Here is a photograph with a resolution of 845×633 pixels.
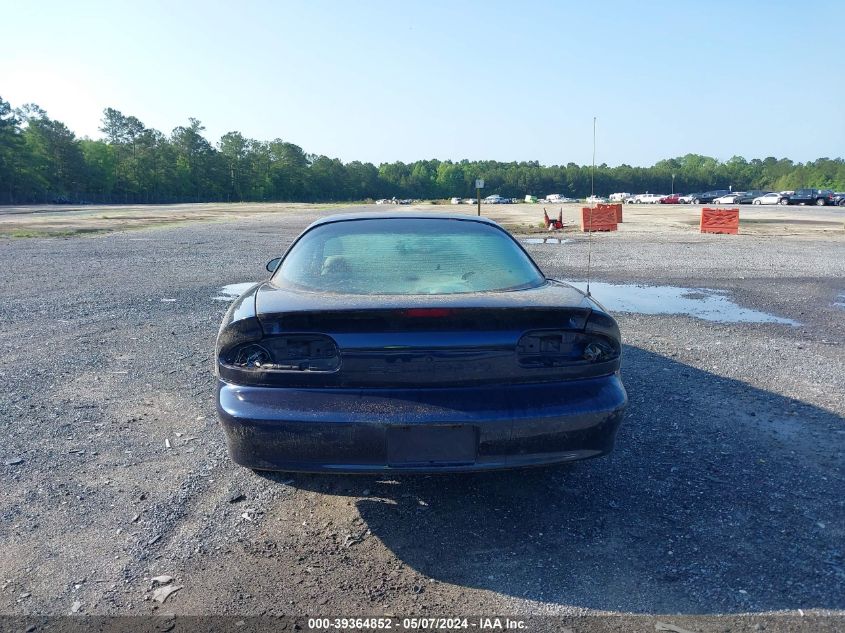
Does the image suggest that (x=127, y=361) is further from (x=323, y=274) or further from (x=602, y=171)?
(x=602, y=171)

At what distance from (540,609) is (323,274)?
201cm

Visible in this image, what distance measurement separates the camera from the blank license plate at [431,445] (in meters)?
2.65

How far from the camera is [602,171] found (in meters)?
149

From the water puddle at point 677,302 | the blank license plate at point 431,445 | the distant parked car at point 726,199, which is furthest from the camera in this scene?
the distant parked car at point 726,199

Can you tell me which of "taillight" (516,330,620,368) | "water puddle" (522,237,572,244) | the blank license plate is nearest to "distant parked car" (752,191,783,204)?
"water puddle" (522,237,572,244)

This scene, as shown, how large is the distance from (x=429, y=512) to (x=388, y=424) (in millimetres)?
763

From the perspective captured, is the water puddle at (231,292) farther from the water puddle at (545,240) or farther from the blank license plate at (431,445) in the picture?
the water puddle at (545,240)

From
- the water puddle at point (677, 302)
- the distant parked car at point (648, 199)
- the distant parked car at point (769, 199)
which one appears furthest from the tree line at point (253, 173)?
the water puddle at point (677, 302)

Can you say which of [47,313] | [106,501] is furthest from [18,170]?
[106,501]

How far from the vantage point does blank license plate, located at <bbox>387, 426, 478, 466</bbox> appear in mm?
2650

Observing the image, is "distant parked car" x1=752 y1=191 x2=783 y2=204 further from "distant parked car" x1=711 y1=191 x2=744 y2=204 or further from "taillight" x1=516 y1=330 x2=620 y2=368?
"taillight" x1=516 y1=330 x2=620 y2=368

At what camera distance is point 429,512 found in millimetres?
3152

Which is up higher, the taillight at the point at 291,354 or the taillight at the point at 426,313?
the taillight at the point at 426,313

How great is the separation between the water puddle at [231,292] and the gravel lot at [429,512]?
3229 mm
